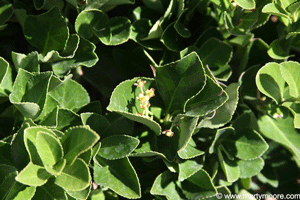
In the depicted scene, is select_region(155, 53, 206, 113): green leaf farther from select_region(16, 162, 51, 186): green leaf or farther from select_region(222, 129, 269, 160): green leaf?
select_region(16, 162, 51, 186): green leaf

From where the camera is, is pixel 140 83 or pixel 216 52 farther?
pixel 216 52

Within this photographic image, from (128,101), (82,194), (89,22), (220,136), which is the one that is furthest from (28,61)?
(220,136)

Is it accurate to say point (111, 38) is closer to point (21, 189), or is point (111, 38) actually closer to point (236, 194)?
point (21, 189)

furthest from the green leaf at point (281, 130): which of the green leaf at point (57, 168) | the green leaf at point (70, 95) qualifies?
the green leaf at point (57, 168)

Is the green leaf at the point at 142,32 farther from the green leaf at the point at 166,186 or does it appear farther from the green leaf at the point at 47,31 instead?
the green leaf at the point at 166,186

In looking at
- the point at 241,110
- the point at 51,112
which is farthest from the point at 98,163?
the point at 241,110

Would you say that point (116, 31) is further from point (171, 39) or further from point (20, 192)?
point (20, 192)

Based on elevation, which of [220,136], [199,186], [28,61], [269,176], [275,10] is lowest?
[269,176]
